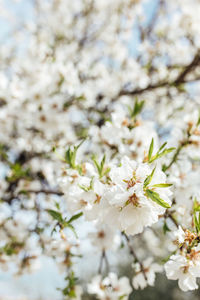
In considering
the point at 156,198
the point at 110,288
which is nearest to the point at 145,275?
the point at 110,288

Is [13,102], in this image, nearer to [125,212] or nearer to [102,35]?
[125,212]

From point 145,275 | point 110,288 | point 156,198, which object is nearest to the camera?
point 156,198

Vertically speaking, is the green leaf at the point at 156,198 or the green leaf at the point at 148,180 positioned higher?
the green leaf at the point at 148,180

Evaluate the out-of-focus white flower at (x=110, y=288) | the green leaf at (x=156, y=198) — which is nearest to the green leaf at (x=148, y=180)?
the green leaf at (x=156, y=198)

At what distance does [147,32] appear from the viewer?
4000 mm

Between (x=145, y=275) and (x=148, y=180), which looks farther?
(x=145, y=275)

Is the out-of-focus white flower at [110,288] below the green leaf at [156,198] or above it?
above

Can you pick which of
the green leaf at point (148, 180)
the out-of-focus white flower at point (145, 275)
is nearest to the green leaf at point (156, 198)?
the green leaf at point (148, 180)

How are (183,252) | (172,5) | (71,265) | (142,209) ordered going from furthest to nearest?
1. (172,5)
2. (71,265)
3. (183,252)
4. (142,209)

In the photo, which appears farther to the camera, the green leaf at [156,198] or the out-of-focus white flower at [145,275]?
the out-of-focus white flower at [145,275]

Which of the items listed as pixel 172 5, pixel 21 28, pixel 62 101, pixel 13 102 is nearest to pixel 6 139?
pixel 13 102

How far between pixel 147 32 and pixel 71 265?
350 centimetres

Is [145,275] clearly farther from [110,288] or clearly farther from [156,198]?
[156,198]

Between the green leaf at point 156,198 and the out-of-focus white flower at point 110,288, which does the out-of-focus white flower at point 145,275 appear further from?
the green leaf at point 156,198
